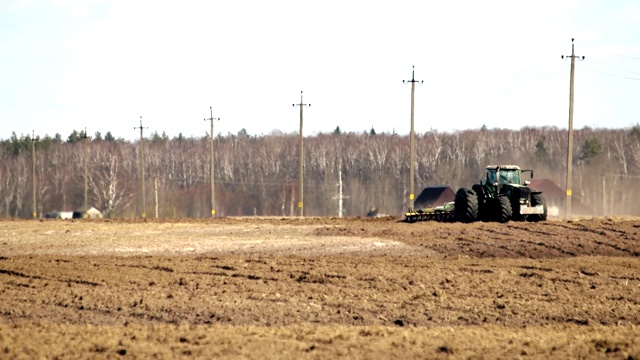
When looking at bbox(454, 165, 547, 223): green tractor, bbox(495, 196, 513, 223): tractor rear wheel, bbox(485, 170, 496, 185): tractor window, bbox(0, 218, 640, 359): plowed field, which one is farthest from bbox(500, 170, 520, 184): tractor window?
bbox(0, 218, 640, 359): plowed field

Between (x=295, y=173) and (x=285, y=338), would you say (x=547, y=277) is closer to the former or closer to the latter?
(x=285, y=338)

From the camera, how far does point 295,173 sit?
117375 mm

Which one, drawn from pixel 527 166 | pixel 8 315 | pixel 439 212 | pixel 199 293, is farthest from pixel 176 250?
pixel 527 166

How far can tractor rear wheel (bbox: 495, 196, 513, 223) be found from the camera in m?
37.4

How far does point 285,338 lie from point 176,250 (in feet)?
51.8

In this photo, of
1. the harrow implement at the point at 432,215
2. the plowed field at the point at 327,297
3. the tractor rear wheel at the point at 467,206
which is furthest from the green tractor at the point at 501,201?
the plowed field at the point at 327,297

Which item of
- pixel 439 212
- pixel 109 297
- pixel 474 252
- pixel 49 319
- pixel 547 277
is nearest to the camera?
pixel 49 319

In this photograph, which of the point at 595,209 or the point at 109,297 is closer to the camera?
the point at 109,297

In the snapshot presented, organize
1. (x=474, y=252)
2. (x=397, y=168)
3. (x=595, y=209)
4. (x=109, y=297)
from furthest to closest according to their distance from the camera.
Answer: (x=397, y=168)
(x=595, y=209)
(x=474, y=252)
(x=109, y=297)

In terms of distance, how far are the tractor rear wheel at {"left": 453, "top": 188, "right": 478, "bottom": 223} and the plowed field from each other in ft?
17.3

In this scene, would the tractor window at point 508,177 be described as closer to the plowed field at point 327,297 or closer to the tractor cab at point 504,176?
the tractor cab at point 504,176

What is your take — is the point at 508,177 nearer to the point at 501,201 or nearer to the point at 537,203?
the point at 537,203

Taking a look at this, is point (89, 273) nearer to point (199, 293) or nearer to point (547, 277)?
point (199, 293)

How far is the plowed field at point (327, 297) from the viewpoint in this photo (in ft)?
42.2
